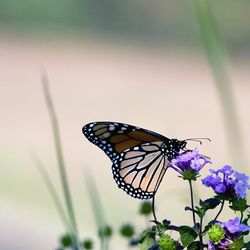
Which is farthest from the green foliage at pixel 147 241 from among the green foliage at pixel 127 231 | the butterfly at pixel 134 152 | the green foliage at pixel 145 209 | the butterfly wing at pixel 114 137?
the green foliage at pixel 127 231

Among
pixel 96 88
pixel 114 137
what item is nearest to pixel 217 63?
pixel 114 137

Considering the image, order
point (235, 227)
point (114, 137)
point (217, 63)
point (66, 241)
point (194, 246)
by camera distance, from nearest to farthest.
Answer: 1. point (235, 227)
2. point (194, 246)
3. point (217, 63)
4. point (114, 137)
5. point (66, 241)

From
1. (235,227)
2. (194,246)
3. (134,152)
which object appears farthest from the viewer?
(134,152)

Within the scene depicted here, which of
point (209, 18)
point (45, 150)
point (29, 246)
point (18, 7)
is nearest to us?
point (209, 18)

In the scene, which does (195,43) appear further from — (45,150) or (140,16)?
(45,150)

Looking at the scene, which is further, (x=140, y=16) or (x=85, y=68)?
(x=140, y=16)

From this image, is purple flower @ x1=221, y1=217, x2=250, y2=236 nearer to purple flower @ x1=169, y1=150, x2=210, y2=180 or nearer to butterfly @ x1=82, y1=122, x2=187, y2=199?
purple flower @ x1=169, y1=150, x2=210, y2=180

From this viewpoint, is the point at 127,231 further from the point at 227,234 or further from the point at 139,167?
the point at 227,234

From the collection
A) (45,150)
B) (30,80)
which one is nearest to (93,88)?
(30,80)
